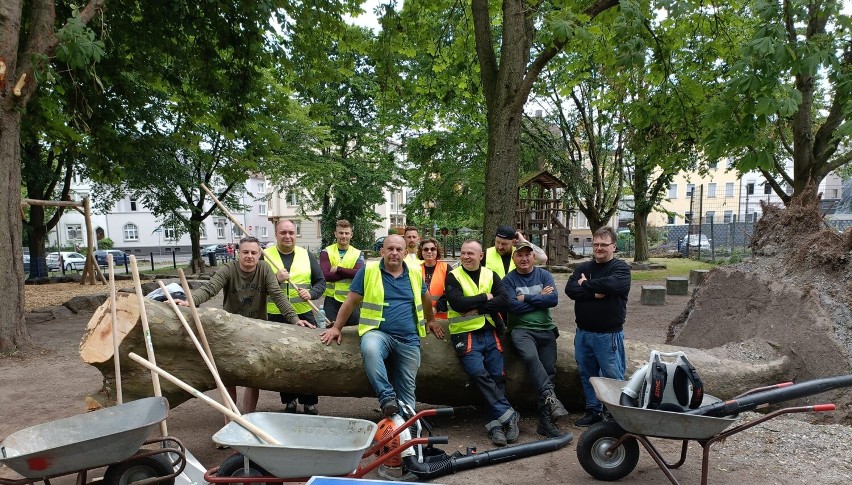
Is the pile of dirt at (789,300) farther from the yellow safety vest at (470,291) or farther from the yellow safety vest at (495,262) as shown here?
the yellow safety vest at (470,291)

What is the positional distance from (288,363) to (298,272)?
1187mm

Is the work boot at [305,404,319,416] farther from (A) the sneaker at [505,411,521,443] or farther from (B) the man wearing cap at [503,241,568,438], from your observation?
(B) the man wearing cap at [503,241,568,438]

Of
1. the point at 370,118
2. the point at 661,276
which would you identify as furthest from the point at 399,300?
the point at 370,118

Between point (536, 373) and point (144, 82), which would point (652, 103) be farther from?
point (144, 82)

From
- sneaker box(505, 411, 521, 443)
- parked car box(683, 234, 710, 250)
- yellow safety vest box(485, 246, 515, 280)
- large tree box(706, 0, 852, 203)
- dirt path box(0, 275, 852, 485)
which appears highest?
large tree box(706, 0, 852, 203)

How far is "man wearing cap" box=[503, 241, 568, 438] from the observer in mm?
4188

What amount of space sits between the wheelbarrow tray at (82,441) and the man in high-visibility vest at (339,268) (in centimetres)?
249

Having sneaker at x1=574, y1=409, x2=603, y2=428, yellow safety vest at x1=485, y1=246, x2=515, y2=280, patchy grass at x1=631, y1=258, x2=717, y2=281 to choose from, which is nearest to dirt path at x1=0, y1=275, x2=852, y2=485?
sneaker at x1=574, y1=409, x2=603, y2=428

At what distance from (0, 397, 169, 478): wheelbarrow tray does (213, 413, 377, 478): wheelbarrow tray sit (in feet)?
1.57

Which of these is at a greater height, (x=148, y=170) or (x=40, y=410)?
(x=148, y=170)

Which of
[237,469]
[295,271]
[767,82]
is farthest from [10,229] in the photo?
[767,82]

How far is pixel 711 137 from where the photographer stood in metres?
5.94

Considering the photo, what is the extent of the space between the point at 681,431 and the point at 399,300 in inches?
83.9

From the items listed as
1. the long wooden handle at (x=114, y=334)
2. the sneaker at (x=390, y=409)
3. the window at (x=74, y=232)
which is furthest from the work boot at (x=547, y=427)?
the window at (x=74, y=232)
